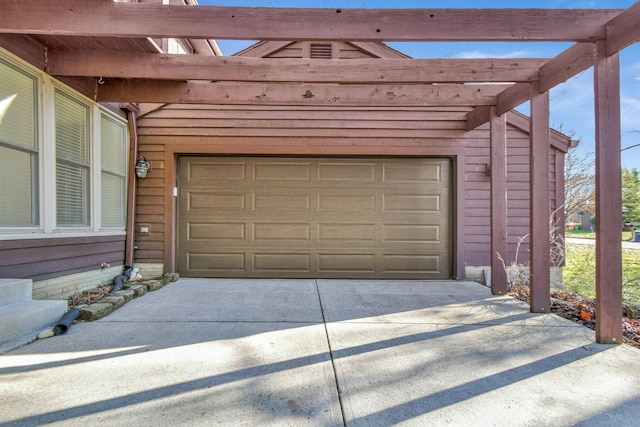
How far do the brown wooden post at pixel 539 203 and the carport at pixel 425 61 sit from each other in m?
0.01

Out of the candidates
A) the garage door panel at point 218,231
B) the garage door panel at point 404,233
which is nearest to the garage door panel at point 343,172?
the garage door panel at point 404,233

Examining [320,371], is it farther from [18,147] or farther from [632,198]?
[632,198]

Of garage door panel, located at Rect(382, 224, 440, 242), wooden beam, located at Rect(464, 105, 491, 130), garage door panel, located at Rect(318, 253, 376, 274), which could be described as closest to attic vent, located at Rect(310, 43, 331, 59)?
wooden beam, located at Rect(464, 105, 491, 130)

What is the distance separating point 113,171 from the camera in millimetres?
4582

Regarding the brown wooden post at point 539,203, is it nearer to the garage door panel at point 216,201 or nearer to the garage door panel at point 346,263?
the garage door panel at point 346,263

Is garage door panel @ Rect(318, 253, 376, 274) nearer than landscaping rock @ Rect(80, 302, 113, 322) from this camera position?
No

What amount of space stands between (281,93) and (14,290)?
10.8 ft

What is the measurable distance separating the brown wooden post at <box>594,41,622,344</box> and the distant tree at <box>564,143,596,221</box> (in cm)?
704

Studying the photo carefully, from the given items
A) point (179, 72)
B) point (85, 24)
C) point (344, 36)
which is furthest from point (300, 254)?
point (85, 24)

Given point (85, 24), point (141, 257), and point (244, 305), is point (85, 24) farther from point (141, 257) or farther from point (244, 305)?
point (141, 257)

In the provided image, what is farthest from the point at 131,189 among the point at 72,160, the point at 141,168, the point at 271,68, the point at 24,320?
the point at 271,68

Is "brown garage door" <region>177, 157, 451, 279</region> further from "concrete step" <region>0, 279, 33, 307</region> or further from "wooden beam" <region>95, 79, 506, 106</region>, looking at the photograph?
"concrete step" <region>0, 279, 33, 307</region>

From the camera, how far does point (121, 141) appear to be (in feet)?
15.7

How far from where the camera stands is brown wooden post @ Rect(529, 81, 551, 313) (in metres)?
3.36
